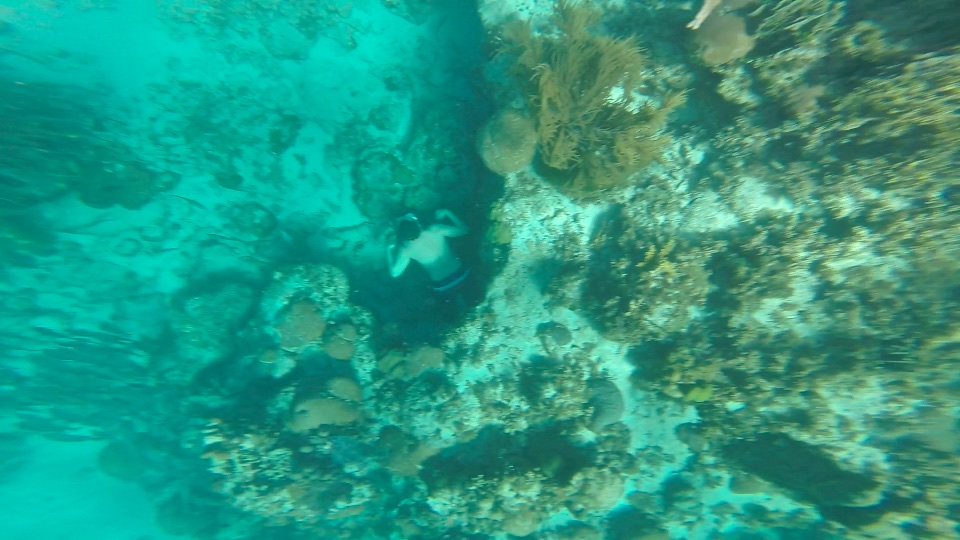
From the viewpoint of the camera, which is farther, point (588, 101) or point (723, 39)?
point (588, 101)

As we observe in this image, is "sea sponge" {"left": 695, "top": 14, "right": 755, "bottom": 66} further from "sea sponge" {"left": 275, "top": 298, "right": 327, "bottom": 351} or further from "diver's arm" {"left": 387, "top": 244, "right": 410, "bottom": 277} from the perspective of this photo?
"sea sponge" {"left": 275, "top": 298, "right": 327, "bottom": 351}

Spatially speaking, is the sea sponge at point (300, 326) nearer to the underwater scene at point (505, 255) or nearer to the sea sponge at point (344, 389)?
the underwater scene at point (505, 255)

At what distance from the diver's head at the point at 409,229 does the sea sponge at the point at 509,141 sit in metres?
1.90

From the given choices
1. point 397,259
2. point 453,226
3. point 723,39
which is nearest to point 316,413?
point 397,259

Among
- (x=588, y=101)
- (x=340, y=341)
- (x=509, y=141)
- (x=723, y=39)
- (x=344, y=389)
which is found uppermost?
(x=723, y=39)

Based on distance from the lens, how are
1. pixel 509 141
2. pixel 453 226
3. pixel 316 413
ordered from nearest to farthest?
pixel 509 141
pixel 316 413
pixel 453 226

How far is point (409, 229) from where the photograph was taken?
7137mm

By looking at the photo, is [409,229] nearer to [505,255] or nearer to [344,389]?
[505,255]

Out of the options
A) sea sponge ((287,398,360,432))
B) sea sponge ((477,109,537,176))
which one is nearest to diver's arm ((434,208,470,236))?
sea sponge ((477,109,537,176))

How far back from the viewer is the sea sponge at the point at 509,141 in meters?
5.50

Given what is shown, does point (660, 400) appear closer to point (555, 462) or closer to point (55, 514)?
point (555, 462)

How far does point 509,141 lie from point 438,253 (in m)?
2.44

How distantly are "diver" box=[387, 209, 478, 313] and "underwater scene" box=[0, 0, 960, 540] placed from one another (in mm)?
52

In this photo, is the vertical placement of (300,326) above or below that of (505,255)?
below
